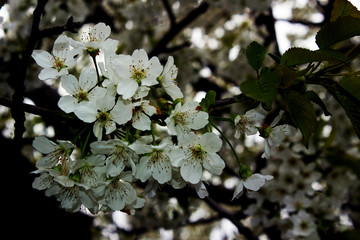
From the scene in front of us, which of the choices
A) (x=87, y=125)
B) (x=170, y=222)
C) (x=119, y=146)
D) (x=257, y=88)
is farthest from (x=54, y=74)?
(x=170, y=222)

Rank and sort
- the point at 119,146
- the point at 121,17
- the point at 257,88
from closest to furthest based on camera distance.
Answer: the point at 257,88, the point at 119,146, the point at 121,17

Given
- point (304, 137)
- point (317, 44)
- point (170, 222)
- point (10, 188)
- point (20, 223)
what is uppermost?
point (317, 44)

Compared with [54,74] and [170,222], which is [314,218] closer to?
[170,222]

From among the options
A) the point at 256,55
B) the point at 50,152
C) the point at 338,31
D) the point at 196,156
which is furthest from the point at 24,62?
the point at 338,31

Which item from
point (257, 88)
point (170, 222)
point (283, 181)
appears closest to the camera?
point (257, 88)

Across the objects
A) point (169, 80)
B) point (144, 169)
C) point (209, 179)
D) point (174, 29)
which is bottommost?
point (209, 179)

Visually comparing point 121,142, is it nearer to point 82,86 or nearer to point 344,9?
point 82,86

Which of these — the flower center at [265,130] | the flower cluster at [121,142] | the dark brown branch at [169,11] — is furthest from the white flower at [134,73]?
the dark brown branch at [169,11]
